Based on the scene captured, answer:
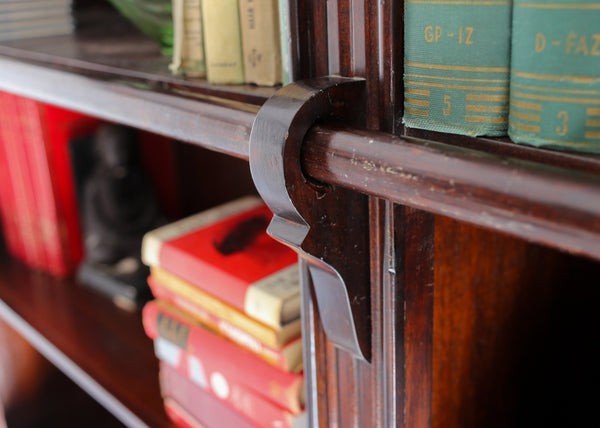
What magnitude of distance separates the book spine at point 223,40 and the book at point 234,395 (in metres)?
0.31

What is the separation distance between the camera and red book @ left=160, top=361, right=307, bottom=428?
1.88ft

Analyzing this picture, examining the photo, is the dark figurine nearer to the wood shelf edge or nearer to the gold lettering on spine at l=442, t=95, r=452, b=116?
the wood shelf edge

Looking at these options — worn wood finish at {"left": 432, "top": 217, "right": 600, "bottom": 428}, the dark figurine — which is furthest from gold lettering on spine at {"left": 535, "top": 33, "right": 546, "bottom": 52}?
the dark figurine

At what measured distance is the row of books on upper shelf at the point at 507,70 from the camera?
0.85ft

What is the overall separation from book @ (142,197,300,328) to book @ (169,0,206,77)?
0.20 metres

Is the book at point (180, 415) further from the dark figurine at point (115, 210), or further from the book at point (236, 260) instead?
the dark figurine at point (115, 210)

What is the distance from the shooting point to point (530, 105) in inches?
10.9

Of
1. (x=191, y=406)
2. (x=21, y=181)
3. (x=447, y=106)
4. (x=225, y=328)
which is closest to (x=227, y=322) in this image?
(x=225, y=328)

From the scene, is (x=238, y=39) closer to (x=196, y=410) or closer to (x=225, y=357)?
(x=225, y=357)

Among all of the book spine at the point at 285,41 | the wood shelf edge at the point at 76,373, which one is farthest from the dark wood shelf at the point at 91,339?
the book spine at the point at 285,41

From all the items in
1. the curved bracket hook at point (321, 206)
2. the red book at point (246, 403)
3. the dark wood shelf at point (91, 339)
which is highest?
the curved bracket hook at point (321, 206)

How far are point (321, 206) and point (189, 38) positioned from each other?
0.22 m

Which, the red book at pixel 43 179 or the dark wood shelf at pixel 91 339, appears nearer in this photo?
the dark wood shelf at pixel 91 339

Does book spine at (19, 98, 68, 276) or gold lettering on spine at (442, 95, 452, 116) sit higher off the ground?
gold lettering on spine at (442, 95, 452, 116)
